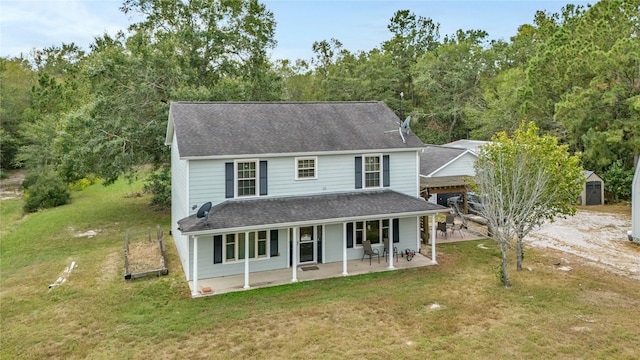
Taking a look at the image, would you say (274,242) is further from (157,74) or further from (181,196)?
(157,74)

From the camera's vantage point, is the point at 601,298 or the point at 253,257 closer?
the point at 601,298

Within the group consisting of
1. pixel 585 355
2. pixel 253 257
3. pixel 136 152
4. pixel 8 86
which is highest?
pixel 8 86

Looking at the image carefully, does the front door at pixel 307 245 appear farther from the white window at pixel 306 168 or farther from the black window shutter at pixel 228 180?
the black window shutter at pixel 228 180

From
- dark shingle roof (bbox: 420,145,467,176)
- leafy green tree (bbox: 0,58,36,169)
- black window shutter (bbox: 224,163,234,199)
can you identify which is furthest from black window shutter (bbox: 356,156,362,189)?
leafy green tree (bbox: 0,58,36,169)

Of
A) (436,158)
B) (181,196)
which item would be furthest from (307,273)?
(436,158)

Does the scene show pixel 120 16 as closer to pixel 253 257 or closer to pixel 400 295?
pixel 253 257

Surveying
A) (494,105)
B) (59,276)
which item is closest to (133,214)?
(59,276)
